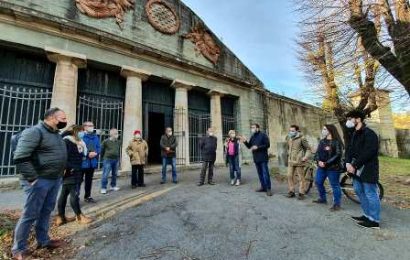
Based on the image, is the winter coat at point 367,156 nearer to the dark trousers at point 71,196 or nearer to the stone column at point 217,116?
the dark trousers at point 71,196

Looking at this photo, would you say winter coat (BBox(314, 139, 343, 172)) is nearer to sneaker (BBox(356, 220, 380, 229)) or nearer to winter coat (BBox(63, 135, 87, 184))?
sneaker (BBox(356, 220, 380, 229))

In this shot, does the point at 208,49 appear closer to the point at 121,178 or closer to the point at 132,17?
the point at 132,17

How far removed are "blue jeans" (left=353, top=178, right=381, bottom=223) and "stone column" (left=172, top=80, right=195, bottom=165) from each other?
7.64 metres

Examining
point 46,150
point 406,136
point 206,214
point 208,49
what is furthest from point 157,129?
point 406,136

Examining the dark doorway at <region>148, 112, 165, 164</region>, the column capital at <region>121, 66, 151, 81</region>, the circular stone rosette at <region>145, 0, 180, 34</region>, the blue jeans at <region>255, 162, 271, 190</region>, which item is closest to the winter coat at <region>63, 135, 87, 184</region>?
the blue jeans at <region>255, 162, 271, 190</region>

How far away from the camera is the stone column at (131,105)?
944 cm

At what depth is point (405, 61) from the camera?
6.55m

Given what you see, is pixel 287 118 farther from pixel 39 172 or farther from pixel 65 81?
pixel 39 172

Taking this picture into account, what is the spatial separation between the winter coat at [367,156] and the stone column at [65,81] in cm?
780

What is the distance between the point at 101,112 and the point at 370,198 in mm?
8407

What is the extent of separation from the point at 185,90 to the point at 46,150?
8674 millimetres

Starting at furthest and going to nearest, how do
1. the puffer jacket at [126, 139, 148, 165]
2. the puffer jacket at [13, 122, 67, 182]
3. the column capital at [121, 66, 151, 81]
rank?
the column capital at [121, 66, 151, 81] < the puffer jacket at [126, 139, 148, 165] < the puffer jacket at [13, 122, 67, 182]

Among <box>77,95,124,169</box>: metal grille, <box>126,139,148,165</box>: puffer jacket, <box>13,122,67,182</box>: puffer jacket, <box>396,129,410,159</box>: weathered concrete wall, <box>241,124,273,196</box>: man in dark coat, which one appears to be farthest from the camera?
<box>396,129,410,159</box>: weathered concrete wall

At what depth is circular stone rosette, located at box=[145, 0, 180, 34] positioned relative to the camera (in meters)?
10.8
